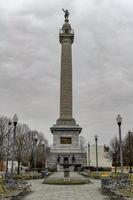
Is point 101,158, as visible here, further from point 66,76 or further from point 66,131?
point 66,76

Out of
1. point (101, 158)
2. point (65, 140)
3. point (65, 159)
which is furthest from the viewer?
point (101, 158)

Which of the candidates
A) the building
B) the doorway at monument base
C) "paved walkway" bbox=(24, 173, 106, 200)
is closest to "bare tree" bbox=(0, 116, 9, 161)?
the building

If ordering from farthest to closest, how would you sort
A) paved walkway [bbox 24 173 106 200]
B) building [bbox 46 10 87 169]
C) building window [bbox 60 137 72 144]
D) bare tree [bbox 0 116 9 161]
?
building window [bbox 60 137 72 144] < bare tree [bbox 0 116 9 161] < building [bbox 46 10 87 169] < paved walkway [bbox 24 173 106 200]

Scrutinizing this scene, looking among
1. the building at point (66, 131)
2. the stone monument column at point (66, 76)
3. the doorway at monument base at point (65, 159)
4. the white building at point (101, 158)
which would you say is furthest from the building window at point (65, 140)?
the white building at point (101, 158)

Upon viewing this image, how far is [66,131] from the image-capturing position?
210 ft

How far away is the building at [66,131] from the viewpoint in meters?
61.3

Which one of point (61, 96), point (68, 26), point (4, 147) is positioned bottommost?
point (4, 147)

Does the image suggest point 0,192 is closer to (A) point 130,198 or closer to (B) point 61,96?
(A) point 130,198

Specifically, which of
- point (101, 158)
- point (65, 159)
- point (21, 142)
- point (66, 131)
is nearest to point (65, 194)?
point (65, 159)

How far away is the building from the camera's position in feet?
201

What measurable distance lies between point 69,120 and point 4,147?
14391 millimetres

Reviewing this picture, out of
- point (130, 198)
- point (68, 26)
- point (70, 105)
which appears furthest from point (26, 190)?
point (68, 26)

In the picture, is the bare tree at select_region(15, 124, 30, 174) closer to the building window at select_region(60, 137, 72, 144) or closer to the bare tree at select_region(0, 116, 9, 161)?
the bare tree at select_region(0, 116, 9, 161)

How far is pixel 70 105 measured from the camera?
214 ft
